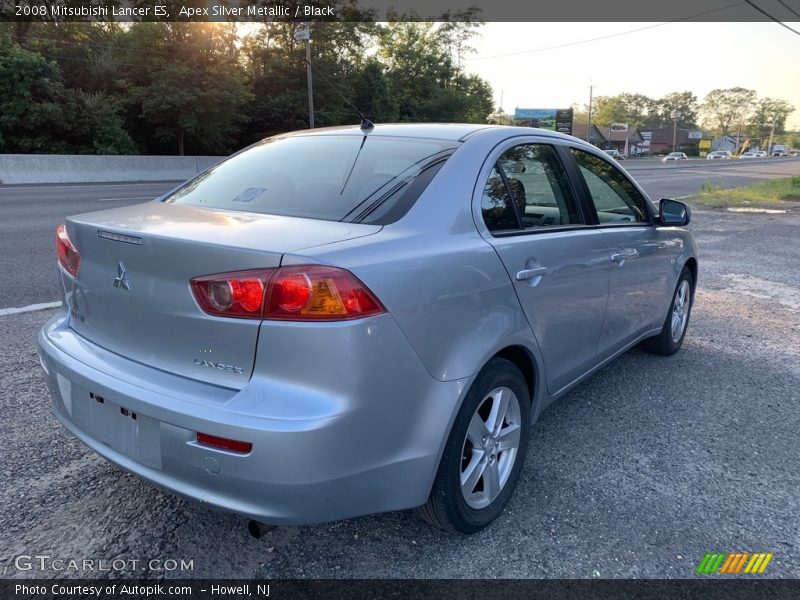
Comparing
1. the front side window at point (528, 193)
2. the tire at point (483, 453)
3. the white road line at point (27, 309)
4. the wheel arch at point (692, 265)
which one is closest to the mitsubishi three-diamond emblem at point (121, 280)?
the tire at point (483, 453)

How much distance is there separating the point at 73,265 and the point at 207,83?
2860cm

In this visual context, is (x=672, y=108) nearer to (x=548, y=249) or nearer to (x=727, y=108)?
(x=727, y=108)

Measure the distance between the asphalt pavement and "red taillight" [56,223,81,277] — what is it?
3.21 feet

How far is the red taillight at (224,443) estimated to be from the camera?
188 centimetres

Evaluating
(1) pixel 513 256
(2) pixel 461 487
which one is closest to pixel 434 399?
(2) pixel 461 487

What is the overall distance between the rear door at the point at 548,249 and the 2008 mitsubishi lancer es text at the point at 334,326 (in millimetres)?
16

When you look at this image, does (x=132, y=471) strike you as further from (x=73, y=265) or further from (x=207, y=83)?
(x=207, y=83)

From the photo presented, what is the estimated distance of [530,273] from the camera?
8.76 ft

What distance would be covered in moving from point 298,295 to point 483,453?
3.53 ft

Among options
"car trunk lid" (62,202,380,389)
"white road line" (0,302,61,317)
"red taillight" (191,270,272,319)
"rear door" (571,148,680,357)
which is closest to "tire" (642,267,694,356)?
"rear door" (571,148,680,357)

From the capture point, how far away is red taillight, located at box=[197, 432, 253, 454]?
1.88 metres

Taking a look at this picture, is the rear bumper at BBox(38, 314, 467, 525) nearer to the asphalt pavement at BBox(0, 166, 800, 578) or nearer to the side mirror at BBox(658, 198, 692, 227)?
the asphalt pavement at BBox(0, 166, 800, 578)

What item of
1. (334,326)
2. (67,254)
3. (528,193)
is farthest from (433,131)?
(67,254)

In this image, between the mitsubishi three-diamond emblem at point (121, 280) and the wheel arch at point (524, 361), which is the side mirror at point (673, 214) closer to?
the wheel arch at point (524, 361)
